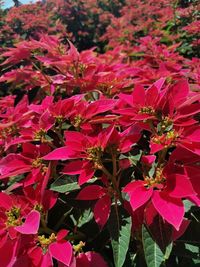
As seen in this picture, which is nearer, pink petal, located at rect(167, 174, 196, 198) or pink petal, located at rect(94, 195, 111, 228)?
pink petal, located at rect(167, 174, 196, 198)

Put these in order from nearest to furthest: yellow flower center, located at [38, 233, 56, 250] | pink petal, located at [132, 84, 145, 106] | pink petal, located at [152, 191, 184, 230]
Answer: pink petal, located at [152, 191, 184, 230], yellow flower center, located at [38, 233, 56, 250], pink petal, located at [132, 84, 145, 106]

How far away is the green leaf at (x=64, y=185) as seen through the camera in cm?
95

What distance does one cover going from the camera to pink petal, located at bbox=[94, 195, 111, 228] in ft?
2.91

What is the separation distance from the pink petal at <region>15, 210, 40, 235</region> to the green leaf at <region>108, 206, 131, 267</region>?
0.16 m

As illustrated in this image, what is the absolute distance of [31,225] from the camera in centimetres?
81

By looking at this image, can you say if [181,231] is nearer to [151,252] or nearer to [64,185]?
[151,252]

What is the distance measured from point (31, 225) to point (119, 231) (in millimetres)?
189

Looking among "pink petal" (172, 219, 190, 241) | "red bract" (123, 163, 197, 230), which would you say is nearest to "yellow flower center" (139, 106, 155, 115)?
"red bract" (123, 163, 197, 230)

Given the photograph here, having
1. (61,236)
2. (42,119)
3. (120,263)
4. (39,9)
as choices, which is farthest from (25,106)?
(39,9)

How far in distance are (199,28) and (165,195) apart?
3.21 meters

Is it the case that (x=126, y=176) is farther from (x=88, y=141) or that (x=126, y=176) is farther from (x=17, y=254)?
(x=17, y=254)

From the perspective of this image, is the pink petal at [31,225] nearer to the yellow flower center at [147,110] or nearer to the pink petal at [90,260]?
the pink petal at [90,260]

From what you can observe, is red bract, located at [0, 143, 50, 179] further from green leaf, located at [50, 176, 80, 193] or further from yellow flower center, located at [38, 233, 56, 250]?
yellow flower center, located at [38, 233, 56, 250]

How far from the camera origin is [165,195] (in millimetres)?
798
